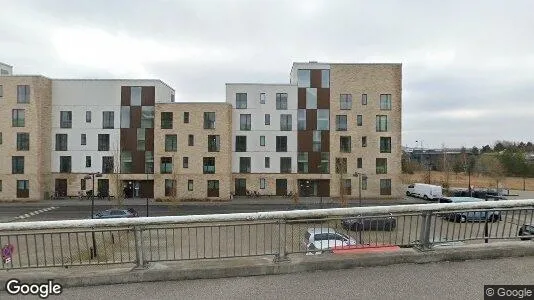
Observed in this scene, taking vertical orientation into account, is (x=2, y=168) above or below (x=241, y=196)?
above

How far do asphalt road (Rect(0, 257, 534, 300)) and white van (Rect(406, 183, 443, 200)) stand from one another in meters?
40.7

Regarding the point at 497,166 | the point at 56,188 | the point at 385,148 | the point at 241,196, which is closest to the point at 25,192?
the point at 56,188

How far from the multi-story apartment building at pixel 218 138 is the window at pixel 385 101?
114 millimetres

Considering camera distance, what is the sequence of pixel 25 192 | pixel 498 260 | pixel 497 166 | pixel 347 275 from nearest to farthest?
pixel 347 275 → pixel 498 260 → pixel 25 192 → pixel 497 166

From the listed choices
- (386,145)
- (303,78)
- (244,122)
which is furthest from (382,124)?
(244,122)

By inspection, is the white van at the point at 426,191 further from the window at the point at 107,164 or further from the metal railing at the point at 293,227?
the metal railing at the point at 293,227

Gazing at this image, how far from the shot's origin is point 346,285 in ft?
14.1

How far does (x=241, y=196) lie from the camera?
142 ft

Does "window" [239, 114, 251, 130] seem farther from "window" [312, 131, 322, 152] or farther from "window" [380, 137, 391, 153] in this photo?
"window" [380, 137, 391, 153]

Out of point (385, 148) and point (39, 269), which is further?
point (385, 148)

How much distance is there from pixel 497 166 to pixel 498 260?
2238 inches

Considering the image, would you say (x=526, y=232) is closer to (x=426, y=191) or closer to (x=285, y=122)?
(x=285, y=122)

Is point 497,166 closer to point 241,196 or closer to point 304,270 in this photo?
point 241,196

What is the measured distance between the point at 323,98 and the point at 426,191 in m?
Answer: 16.4
